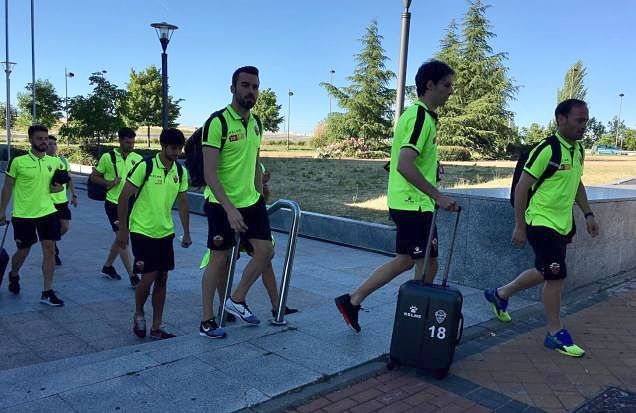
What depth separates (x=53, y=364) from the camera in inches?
133

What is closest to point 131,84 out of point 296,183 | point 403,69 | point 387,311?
point 296,183

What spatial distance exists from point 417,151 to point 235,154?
4.10 ft

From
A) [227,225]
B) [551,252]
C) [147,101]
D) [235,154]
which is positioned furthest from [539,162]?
[147,101]

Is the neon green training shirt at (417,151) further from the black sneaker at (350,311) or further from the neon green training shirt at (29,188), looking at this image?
the neon green training shirt at (29,188)

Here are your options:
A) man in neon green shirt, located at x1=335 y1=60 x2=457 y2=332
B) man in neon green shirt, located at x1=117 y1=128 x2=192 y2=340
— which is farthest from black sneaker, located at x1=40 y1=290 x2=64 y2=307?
man in neon green shirt, located at x1=335 y1=60 x2=457 y2=332

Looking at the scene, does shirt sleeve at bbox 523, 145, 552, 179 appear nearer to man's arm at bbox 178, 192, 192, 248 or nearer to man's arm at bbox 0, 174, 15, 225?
man's arm at bbox 178, 192, 192, 248

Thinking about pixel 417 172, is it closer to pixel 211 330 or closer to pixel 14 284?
pixel 211 330

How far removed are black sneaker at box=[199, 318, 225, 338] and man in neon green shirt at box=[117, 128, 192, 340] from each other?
56cm

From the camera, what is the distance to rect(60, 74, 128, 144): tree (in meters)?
25.9

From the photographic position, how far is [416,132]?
3.63m

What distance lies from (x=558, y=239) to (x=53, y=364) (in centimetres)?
361

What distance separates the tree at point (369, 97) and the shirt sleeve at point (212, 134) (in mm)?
33848

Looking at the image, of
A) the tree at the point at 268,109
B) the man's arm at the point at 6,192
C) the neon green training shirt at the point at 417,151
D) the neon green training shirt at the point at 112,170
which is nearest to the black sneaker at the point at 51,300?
the man's arm at the point at 6,192

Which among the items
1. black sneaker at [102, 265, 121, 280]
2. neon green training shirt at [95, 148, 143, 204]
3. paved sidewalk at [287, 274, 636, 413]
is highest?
neon green training shirt at [95, 148, 143, 204]
